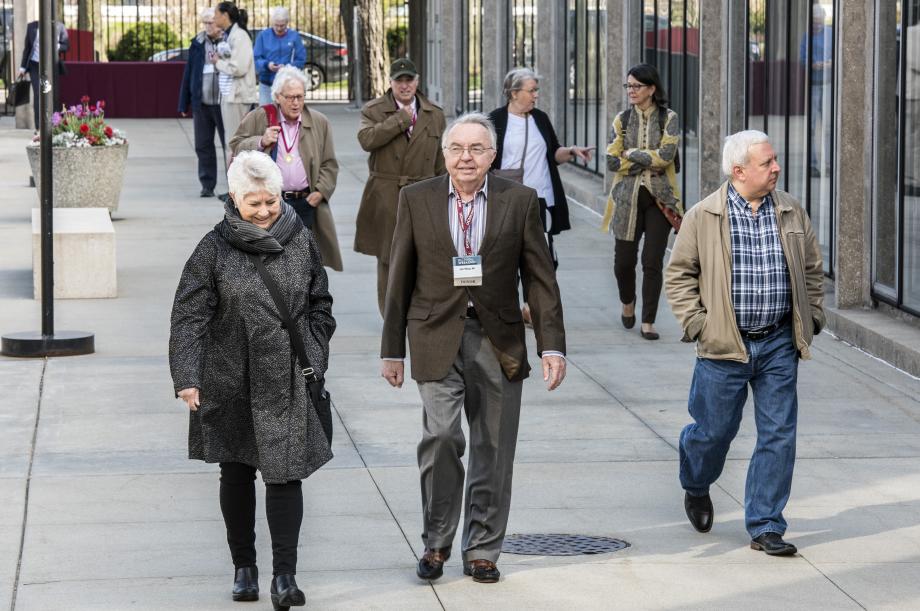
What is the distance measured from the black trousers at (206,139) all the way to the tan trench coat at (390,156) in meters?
8.82

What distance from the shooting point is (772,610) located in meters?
5.78

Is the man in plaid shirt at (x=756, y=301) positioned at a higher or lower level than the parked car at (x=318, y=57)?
lower

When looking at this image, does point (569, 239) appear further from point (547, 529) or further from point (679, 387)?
point (547, 529)

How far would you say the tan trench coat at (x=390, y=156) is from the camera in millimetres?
10891

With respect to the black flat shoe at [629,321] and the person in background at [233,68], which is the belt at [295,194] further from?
the person in background at [233,68]

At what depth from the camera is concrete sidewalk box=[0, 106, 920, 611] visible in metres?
6.03

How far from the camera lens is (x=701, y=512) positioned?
675 cm

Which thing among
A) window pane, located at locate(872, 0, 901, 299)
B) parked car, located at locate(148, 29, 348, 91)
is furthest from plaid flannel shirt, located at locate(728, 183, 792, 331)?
parked car, located at locate(148, 29, 348, 91)

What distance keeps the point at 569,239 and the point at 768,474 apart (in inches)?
401

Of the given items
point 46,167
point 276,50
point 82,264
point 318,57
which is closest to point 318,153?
point 46,167

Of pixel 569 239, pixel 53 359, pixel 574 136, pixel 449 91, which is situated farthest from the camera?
pixel 449 91

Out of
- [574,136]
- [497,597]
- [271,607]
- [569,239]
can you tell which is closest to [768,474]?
[497,597]

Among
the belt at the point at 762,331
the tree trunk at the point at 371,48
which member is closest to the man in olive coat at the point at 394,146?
the belt at the point at 762,331

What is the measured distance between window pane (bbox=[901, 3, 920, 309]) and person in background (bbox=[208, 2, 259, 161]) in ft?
31.8
